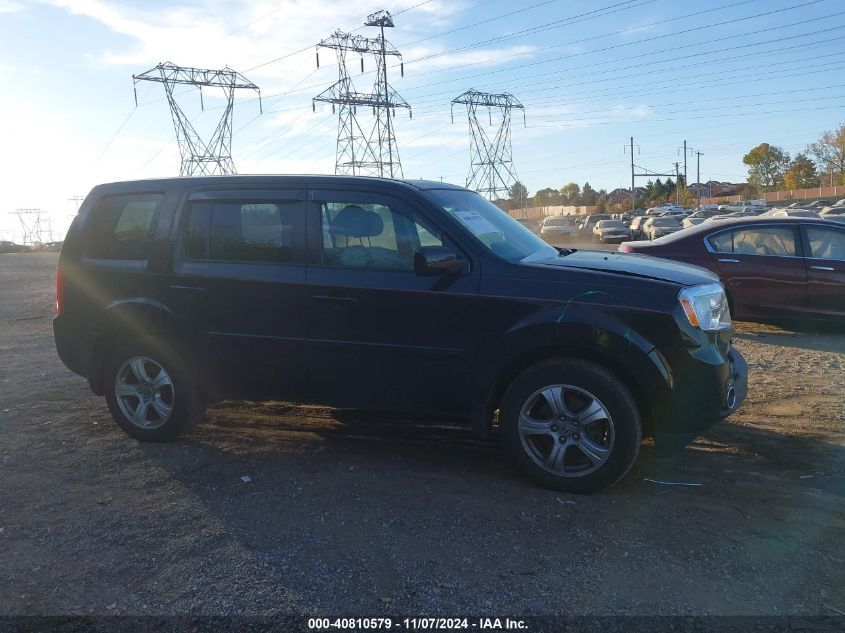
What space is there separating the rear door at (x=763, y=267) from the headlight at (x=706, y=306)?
4.99m

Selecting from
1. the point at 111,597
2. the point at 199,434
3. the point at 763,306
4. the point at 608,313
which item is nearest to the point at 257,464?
the point at 199,434

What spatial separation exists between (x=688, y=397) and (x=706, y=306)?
59 cm

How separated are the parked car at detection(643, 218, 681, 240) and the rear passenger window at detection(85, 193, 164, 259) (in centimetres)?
3297

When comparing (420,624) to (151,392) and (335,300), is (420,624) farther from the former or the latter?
(151,392)

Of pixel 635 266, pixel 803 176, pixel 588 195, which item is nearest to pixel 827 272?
pixel 635 266

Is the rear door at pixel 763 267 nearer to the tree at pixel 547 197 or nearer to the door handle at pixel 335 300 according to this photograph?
the door handle at pixel 335 300

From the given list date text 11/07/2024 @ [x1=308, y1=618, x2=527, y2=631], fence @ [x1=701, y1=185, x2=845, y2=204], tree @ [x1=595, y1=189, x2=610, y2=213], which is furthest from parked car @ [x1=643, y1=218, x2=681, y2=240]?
tree @ [x1=595, y1=189, x2=610, y2=213]

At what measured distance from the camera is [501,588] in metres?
3.34

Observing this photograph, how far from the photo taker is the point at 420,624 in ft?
10.1

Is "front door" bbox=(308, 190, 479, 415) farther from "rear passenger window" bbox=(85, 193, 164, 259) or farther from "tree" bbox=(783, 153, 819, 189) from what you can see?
"tree" bbox=(783, 153, 819, 189)

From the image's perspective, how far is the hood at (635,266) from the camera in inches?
175

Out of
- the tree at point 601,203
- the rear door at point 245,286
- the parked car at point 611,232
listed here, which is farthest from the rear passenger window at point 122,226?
the tree at point 601,203

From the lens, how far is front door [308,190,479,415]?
15.1 feet

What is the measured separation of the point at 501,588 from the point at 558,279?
1.86 metres
